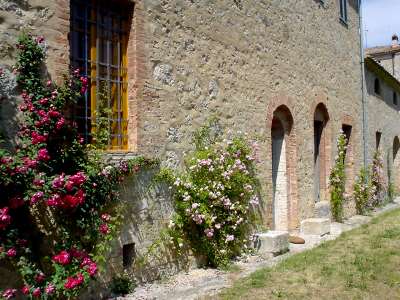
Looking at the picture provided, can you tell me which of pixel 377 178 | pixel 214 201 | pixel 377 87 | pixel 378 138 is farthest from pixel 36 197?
pixel 377 87

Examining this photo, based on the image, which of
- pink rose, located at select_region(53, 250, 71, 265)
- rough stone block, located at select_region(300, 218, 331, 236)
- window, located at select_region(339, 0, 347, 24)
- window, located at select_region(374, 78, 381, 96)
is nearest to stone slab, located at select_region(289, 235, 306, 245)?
rough stone block, located at select_region(300, 218, 331, 236)

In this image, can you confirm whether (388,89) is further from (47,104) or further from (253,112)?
(47,104)

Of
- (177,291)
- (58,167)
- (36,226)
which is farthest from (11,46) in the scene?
(177,291)

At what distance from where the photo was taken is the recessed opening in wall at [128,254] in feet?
16.9

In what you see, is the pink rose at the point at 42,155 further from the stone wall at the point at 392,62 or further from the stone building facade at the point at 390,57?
the stone wall at the point at 392,62

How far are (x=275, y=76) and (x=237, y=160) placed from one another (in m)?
2.51

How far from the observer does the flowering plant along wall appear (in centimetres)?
372

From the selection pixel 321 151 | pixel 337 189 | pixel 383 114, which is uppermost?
pixel 383 114

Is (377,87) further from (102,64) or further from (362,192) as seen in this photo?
(102,64)

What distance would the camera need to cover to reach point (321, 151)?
10.8 metres

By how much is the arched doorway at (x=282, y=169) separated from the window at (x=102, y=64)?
438 centimetres

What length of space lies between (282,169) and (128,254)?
4.69 meters

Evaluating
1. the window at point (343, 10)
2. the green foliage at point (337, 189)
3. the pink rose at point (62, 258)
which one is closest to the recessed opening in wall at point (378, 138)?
the window at point (343, 10)

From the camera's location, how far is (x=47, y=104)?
4.14 meters
